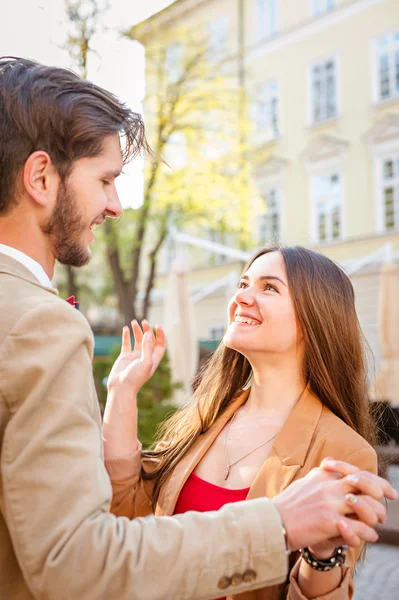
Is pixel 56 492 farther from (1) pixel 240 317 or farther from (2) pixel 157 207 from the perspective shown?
(2) pixel 157 207

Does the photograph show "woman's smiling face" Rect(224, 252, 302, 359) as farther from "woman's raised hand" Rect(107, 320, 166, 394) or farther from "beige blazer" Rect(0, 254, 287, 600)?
"beige blazer" Rect(0, 254, 287, 600)

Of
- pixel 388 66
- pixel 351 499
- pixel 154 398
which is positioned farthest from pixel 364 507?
pixel 388 66

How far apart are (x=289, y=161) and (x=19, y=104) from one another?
18.1 metres

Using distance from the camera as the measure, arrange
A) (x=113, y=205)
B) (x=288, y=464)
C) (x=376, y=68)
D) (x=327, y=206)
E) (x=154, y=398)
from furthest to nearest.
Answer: (x=327, y=206) → (x=376, y=68) → (x=154, y=398) → (x=288, y=464) → (x=113, y=205)

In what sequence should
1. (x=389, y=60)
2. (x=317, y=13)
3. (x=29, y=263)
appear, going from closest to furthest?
(x=29, y=263) → (x=389, y=60) → (x=317, y=13)

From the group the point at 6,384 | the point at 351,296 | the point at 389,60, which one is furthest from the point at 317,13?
the point at 6,384

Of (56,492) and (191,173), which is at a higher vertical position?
(191,173)

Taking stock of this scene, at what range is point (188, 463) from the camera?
7.43 feet

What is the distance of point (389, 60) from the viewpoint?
668 inches

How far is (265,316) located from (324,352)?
24 cm

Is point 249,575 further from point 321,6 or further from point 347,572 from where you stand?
Answer: point 321,6

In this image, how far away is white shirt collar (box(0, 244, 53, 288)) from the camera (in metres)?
1.35

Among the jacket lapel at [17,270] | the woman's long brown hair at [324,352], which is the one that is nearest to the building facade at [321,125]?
the woman's long brown hair at [324,352]

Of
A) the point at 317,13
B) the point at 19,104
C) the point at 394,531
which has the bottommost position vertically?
the point at 394,531
